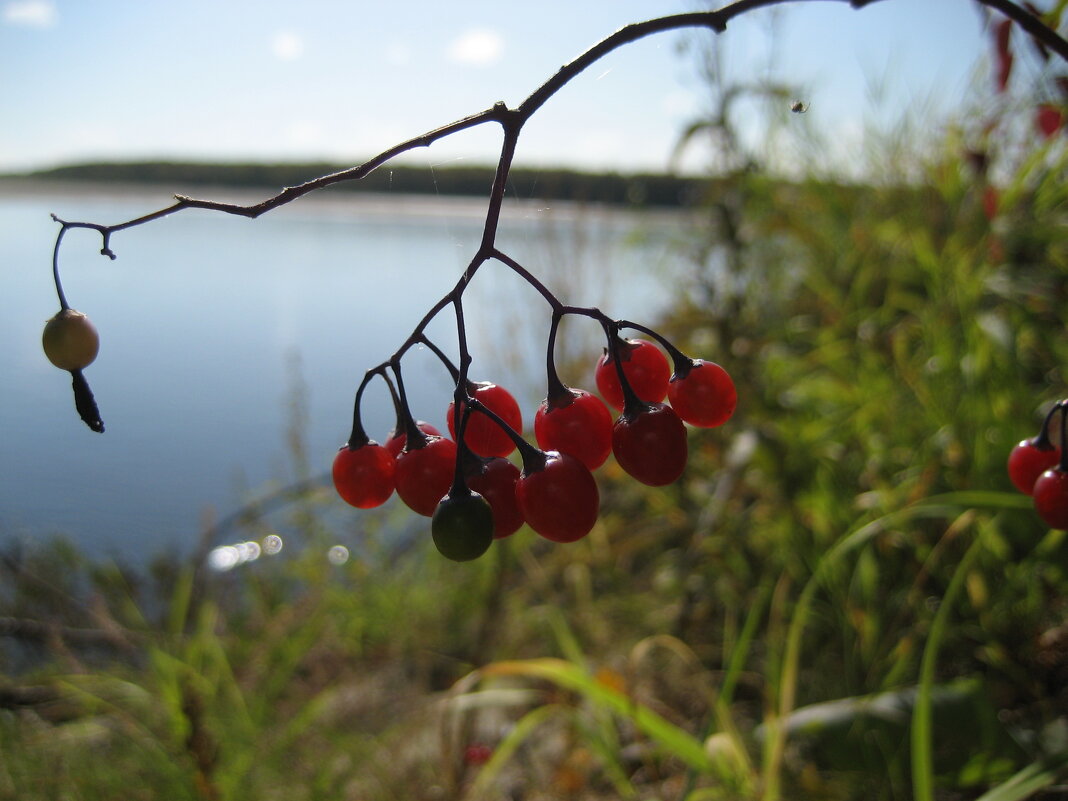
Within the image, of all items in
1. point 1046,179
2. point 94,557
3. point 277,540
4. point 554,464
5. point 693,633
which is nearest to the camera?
point 554,464

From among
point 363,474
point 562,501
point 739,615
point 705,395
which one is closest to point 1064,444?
point 705,395

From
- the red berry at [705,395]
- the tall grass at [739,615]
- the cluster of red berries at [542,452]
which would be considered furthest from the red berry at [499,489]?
the tall grass at [739,615]

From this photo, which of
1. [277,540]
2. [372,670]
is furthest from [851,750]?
[277,540]

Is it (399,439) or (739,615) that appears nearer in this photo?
Result: (399,439)

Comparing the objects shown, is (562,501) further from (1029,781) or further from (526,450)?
(1029,781)

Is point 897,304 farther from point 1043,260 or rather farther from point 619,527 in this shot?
point 619,527
